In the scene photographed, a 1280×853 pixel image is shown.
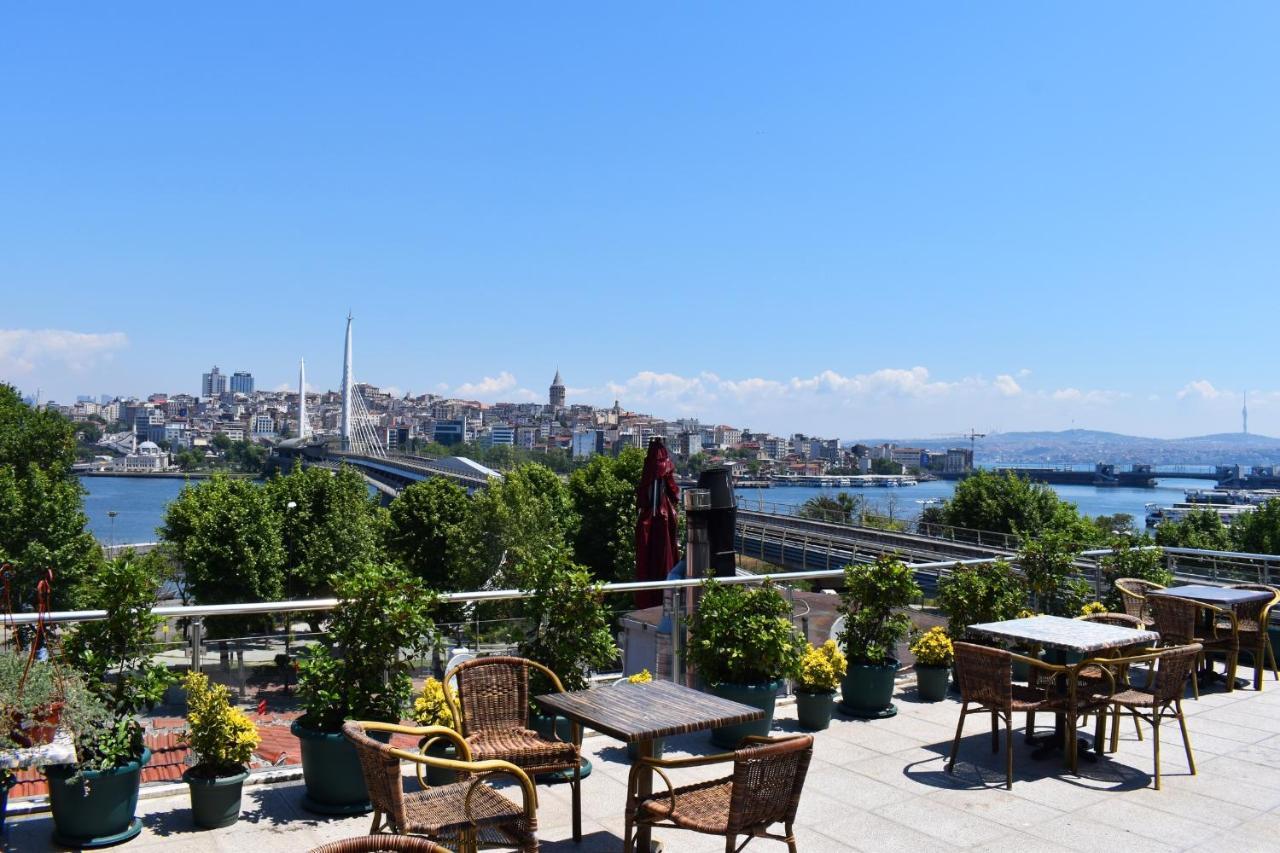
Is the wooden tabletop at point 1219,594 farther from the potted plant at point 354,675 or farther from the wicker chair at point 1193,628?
the potted plant at point 354,675

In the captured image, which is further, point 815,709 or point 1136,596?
point 1136,596

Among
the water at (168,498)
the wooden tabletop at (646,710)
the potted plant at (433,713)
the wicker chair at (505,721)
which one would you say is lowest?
the water at (168,498)

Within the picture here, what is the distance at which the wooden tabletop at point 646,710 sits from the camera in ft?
13.2

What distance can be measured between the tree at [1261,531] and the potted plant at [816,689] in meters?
42.6

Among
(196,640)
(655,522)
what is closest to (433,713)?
(196,640)

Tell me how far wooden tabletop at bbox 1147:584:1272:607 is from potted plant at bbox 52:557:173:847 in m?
7.46

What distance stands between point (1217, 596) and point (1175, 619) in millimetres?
991

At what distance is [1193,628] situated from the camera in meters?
7.46

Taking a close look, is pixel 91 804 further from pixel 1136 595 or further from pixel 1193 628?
pixel 1136 595

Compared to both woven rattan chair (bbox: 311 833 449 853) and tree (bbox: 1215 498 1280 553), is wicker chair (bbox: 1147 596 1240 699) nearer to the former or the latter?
woven rattan chair (bbox: 311 833 449 853)

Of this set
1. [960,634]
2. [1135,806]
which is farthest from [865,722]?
[1135,806]

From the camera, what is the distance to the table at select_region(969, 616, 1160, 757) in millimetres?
5850

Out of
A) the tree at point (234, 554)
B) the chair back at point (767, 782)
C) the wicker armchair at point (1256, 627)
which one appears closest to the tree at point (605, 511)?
the tree at point (234, 554)

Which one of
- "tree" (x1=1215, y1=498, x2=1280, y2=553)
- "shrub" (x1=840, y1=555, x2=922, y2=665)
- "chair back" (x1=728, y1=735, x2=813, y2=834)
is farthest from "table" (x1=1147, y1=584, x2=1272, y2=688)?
"tree" (x1=1215, y1=498, x2=1280, y2=553)
